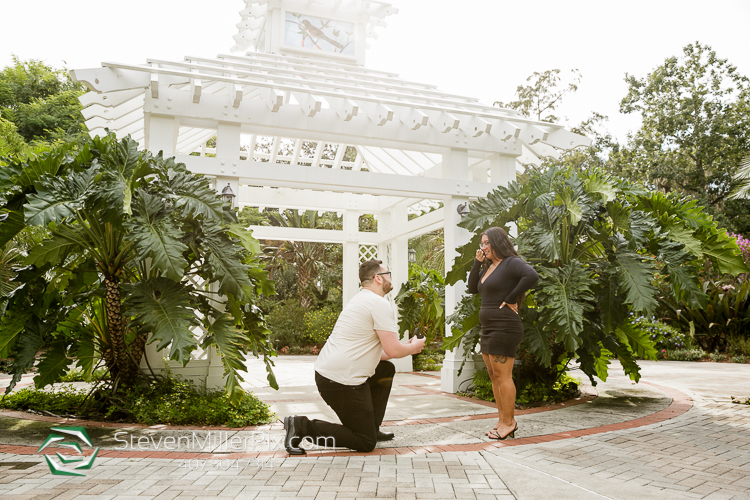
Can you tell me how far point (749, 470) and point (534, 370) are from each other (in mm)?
2597

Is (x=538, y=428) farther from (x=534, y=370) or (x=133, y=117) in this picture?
(x=133, y=117)

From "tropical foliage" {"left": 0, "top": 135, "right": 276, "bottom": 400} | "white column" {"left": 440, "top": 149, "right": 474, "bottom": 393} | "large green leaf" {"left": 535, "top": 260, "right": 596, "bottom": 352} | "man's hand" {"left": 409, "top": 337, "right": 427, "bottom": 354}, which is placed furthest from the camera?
"white column" {"left": 440, "top": 149, "right": 474, "bottom": 393}

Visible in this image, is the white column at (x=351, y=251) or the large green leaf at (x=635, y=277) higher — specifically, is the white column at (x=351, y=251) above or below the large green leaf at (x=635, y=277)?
above

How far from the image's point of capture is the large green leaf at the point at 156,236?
12.7 ft

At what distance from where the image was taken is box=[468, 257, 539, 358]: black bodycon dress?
382 centimetres

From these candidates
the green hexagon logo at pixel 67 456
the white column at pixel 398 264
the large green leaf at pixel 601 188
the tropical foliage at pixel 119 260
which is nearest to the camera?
the green hexagon logo at pixel 67 456

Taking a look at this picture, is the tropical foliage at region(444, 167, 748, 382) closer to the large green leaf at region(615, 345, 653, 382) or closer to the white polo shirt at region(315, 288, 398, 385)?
the large green leaf at region(615, 345, 653, 382)

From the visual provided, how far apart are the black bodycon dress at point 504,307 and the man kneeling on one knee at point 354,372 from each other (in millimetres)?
696

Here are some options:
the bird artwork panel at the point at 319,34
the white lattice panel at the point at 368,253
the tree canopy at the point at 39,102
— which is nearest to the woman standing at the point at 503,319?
the bird artwork panel at the point at 319,34

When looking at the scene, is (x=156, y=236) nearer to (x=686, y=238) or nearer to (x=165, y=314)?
(x=165, y=314)

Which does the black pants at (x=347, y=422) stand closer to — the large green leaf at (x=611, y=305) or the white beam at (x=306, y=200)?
the large green leaf at (x=611, y=305)

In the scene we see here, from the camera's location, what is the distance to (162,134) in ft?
18.2

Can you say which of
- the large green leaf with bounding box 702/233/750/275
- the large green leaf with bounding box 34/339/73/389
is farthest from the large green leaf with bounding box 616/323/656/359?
the large green leaf with bounding box 34/339/73/389

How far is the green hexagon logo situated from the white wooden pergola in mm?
1509
